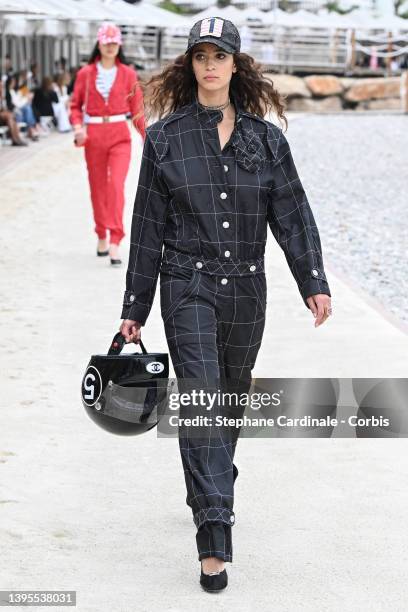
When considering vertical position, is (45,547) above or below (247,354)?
below

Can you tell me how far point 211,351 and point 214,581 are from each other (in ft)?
2.26

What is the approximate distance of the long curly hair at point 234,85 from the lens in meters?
4.50

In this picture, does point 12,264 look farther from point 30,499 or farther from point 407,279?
point 30,499

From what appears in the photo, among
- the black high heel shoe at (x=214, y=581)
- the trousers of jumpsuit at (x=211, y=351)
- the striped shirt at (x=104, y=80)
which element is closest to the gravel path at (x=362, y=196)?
the striped shirt at (x=104, y=80)

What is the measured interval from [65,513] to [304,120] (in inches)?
1250

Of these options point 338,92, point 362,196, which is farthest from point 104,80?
point 338,92

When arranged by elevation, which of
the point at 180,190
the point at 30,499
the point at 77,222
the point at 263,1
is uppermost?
the point at 180,190

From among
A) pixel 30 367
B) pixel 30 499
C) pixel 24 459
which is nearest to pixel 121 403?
pixel 30 499

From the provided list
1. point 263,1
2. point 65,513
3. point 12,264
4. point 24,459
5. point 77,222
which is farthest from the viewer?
point 263,1

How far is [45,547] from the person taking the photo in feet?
14.8

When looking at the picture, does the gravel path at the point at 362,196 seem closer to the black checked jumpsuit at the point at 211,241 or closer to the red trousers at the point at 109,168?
the red trousers at the point at 109,168

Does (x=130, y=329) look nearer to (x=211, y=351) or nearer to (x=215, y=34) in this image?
(x=211, y=351)

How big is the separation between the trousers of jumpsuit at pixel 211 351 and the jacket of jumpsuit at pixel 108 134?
6.03m

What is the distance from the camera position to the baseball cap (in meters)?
4.29
